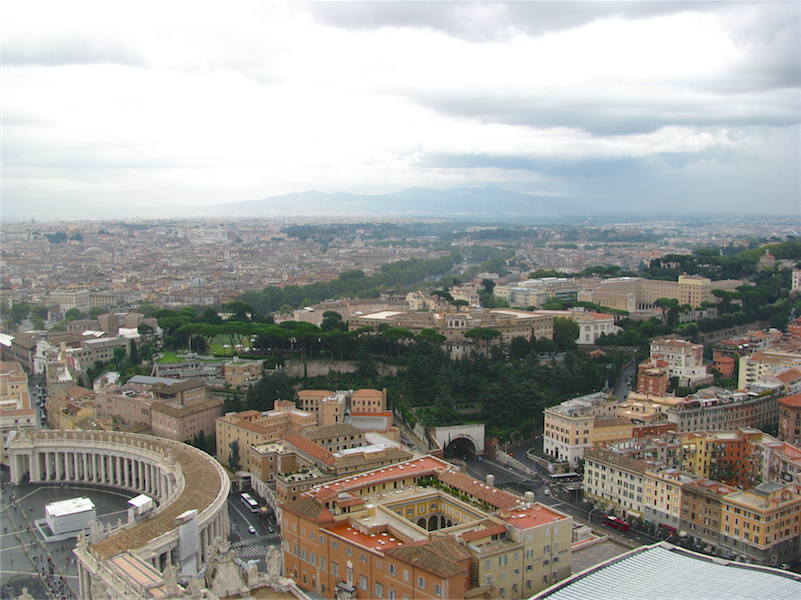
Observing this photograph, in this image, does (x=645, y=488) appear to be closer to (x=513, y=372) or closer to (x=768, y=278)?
(x=513, y=372)

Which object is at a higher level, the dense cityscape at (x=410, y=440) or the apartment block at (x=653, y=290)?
the apartment block at (x=653, y=290)

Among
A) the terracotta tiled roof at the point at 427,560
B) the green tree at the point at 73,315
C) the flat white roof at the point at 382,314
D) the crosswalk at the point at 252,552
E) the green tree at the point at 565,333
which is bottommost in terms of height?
the crosswalk at the point at 252,552

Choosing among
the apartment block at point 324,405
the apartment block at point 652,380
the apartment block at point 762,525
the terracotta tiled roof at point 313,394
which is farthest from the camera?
the apartment block at point 652,380

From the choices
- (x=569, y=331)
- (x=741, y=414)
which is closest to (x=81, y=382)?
(x=569, y=331)

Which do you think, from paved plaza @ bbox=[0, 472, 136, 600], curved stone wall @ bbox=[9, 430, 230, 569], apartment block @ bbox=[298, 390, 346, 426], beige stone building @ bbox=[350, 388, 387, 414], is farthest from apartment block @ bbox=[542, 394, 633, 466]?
paved plaza @ bbox=[0, 472, 136, 600]

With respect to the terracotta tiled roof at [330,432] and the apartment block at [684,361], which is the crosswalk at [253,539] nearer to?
the terracotta tiled roof at [330,432]

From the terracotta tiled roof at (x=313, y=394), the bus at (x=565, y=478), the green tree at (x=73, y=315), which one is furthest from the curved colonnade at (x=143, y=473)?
the green tree at (x=73, y=315)
